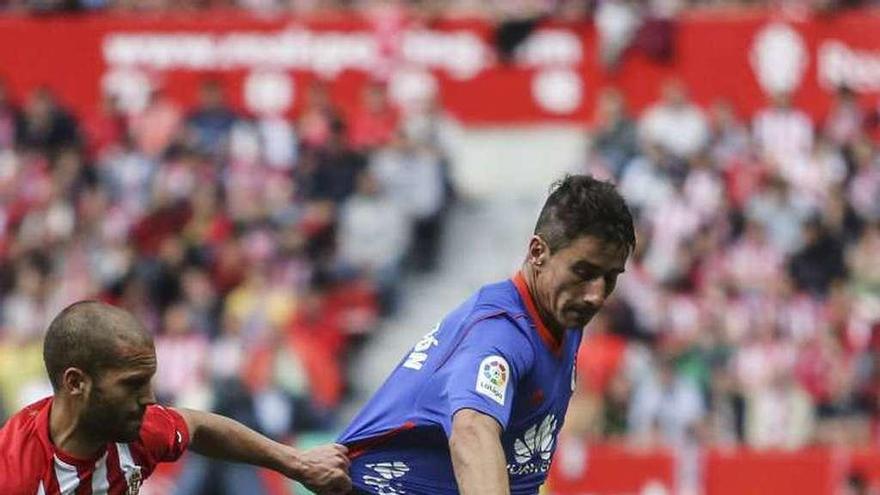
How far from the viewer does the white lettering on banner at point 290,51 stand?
68.4 feet

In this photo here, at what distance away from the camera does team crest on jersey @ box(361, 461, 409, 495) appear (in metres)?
7.53

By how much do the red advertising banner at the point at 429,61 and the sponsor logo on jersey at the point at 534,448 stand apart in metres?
13.1

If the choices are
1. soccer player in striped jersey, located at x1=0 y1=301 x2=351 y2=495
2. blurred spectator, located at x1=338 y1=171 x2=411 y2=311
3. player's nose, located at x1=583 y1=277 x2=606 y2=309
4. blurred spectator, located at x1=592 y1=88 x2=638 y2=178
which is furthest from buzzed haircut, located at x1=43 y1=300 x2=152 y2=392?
blurred spectator, located at x1=592 y1=88 x2=638 y2=178

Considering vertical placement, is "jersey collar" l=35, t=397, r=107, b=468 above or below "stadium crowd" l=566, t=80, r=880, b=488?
below

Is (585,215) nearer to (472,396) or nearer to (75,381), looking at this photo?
(472,396)

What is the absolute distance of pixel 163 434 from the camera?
23.6 ft

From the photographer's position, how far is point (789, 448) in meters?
15.8

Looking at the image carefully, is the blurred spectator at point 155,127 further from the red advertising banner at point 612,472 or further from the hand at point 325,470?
the hand at point 325,470

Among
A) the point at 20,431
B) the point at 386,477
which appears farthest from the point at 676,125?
the point at 20,431

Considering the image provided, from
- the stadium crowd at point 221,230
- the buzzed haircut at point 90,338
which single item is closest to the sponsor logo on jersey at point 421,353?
the buzzed haircut at point 90,338

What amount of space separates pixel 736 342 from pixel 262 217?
463 cm

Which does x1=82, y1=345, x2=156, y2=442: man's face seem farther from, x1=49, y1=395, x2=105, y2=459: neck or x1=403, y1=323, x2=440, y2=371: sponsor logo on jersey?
x1=403, y1=323, x2=440, y2=371: sponsor logo on jersey

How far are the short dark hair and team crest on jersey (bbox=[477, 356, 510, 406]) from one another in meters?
0.43

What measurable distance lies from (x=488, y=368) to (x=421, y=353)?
0.59 metres
